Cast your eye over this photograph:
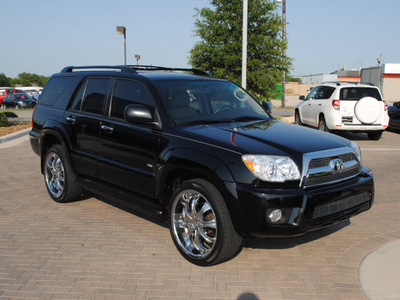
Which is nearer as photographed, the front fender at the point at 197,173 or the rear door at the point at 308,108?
the front fender at the point at 197,173

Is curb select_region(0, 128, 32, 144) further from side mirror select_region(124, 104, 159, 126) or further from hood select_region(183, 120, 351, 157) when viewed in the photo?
hood select_region(183, 120, 351, 157)

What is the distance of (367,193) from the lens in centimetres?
423

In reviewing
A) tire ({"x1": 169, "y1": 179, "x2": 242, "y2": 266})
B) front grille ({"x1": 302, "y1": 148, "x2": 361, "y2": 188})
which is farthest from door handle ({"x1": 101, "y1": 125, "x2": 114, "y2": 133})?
front grille ({"x1": 302, "y1": 148, "x2": 361, "y2": 188})

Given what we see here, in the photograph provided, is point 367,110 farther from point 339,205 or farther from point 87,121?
point 87,121

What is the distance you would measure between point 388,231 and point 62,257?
3796 mm

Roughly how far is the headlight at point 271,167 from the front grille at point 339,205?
1.27 feet

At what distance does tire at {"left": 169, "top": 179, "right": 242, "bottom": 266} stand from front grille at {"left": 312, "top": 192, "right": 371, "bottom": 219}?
77cm

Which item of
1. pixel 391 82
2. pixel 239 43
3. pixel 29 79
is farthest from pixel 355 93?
pixel 29 79

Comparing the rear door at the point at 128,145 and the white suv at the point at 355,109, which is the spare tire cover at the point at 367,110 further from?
the rear door at the point at 128,145

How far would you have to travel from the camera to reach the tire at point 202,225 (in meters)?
3.73

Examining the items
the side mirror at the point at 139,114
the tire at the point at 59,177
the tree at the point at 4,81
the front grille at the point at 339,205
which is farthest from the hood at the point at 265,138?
the tree at the point at 4,81

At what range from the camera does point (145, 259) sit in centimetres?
418

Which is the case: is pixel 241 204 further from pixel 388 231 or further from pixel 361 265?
pixel 388 231

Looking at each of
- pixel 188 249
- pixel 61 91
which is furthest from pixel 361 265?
pixel 61 91
